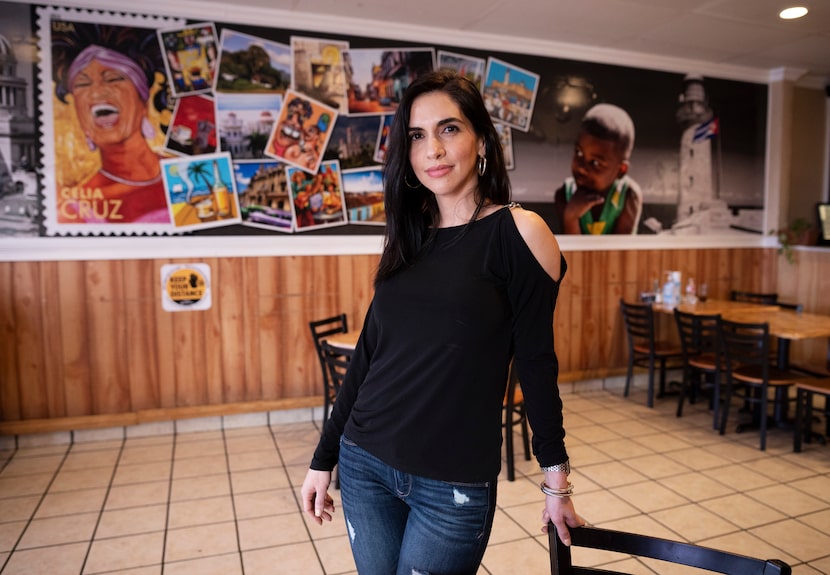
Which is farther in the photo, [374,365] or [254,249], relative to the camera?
[254,249]

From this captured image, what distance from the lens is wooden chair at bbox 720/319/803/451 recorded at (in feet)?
13.9

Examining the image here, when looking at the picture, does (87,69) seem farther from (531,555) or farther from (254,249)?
(531,555)

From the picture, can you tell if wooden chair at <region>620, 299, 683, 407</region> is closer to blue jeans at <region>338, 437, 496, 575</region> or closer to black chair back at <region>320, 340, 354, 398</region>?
black chair back at <region>320, 340, 354, 398</region>

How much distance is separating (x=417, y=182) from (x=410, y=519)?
77 cm

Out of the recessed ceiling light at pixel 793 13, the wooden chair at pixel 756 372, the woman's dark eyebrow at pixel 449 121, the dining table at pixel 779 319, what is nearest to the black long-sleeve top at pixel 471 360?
the woman's dark eyebrow at pixel 449 121

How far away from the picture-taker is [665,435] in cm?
457

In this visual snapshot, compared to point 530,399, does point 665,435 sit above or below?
below

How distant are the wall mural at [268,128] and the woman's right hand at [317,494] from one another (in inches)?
136

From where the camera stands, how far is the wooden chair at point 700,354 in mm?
4605

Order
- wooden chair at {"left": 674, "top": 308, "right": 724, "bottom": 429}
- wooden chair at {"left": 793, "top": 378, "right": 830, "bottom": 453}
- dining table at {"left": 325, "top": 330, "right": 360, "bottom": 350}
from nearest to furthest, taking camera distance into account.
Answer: dining table at {"left": 325, "top": 330, "right": 360, "bottom": 350}
wooden chair at {"left": 793, "top": 378, "right": 830, "bottom": 453}
wooden chair at {"left": 674, "top": 308, "right": 724, "bottom": 429}

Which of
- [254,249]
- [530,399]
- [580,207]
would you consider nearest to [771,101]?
[580,207]

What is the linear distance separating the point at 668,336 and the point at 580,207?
165cm

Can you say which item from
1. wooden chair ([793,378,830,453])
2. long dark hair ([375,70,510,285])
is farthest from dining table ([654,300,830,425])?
long dark hair ([375,70,510,285])

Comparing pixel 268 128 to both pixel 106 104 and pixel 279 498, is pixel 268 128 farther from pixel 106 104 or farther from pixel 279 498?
pixel 279 498
